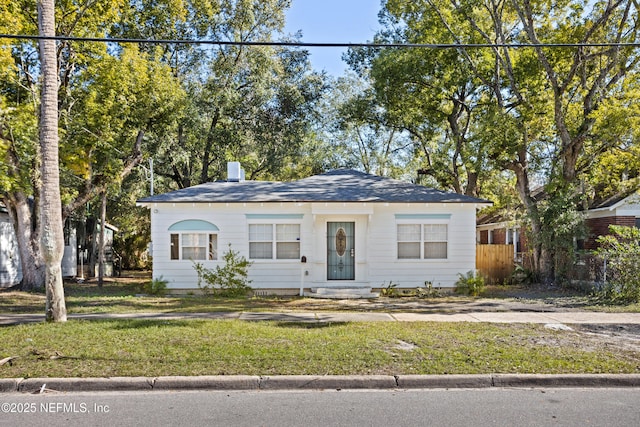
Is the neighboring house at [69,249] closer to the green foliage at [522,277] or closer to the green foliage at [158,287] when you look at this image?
the green foliage at [158,287]

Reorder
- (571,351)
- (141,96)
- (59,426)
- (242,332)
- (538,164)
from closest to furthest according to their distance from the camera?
(59,426)
(571,351)
(242,332)
(141,96)
(538,164)

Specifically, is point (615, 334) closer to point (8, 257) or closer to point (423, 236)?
point (423, 236)

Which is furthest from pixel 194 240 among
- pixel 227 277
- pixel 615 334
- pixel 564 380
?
pixel 564 380

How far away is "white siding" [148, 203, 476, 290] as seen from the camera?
17109 mm

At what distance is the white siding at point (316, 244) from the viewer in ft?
56.1

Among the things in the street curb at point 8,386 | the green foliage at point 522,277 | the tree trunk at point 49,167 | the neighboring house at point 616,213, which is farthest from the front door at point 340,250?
the street curb at point 8,386

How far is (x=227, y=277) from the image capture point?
1684cm

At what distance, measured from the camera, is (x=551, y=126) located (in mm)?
22172

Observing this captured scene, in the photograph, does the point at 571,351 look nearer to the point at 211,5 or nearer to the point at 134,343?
the point at 134,343

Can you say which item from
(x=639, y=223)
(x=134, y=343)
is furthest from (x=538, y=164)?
(x=134, y=343)

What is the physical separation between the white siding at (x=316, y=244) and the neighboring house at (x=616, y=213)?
5.64 meters

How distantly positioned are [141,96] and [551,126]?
1674 centimetres

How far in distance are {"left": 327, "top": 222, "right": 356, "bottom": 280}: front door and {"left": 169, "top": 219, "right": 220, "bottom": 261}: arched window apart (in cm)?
376

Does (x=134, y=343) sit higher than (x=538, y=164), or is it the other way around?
(x=538, y=164)
